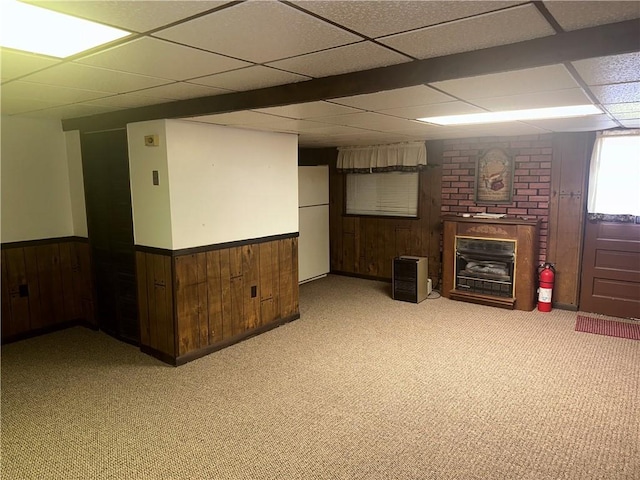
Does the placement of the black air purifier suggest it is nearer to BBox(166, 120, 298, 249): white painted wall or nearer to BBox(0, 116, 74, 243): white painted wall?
A: BBox(166, 120, 298, 249): white painted wall

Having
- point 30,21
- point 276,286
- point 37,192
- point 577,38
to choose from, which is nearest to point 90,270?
point 37,192

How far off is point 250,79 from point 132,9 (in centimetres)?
107

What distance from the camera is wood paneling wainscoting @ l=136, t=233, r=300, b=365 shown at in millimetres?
3826

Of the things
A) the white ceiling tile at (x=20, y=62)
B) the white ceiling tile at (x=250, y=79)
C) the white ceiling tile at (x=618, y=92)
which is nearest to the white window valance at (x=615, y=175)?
the white ceiling tile at (x=618, y=92)

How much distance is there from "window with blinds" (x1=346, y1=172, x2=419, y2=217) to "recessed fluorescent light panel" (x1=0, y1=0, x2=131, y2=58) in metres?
5.13

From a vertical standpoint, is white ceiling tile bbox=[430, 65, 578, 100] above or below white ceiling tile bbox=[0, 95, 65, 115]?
below

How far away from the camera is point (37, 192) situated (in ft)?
14.6

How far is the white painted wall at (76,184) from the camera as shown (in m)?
4.58

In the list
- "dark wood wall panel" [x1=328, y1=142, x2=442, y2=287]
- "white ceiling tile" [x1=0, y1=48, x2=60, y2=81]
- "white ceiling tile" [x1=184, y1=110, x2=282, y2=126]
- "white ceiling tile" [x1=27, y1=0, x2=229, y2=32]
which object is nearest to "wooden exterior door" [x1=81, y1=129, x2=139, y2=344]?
"white ceiling tile" [x1=184, y1=110, x2=282, y2=126]

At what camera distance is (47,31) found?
1667 mm

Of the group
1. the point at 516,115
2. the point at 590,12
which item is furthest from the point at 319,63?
the point at 516,115

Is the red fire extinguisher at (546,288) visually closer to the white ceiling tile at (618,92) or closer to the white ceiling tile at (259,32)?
the white ceiling tile at (618,92)

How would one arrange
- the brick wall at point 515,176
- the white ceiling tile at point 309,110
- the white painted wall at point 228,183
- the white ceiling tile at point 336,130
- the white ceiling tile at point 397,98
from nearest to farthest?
the white ceiling tile at point 397,98
the white ceiling tile at point 309,110
the white painted wall at point 228,183
the white ceiling tile at point 336,130
the brick wall at point 515,176

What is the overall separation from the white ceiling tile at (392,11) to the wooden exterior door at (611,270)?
450 centimetres
